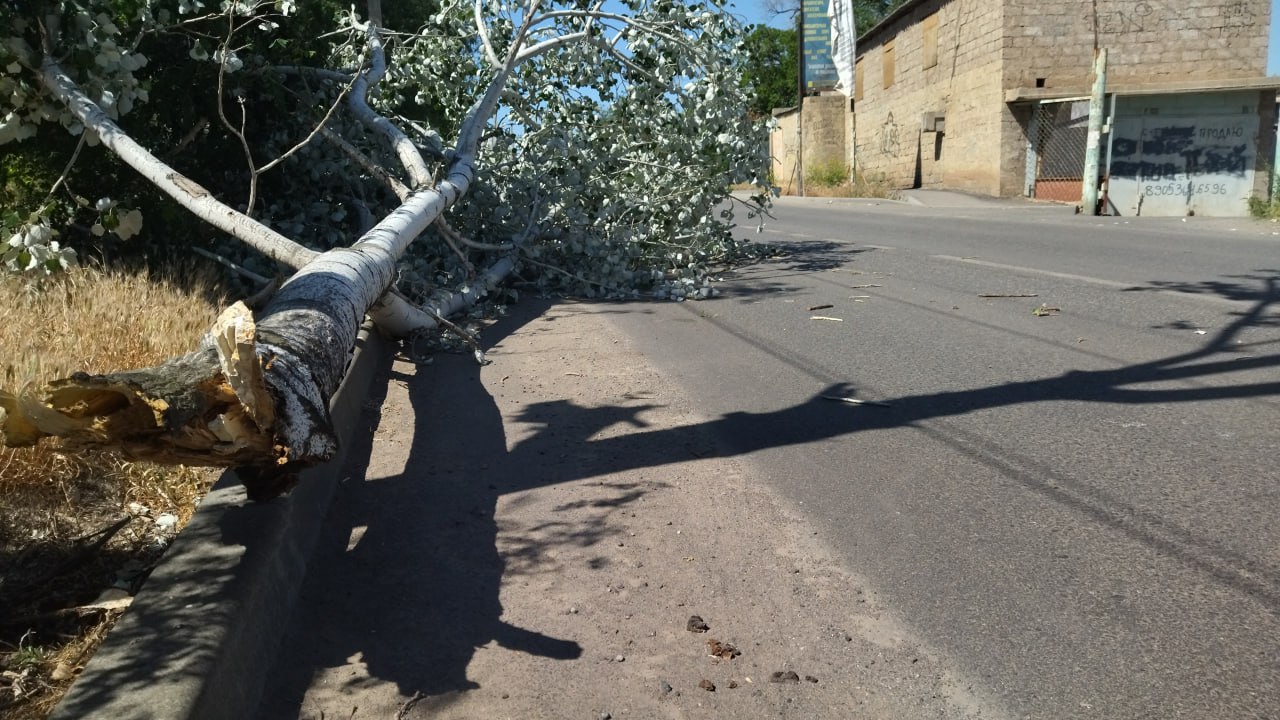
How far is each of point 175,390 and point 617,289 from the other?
770 centimetres

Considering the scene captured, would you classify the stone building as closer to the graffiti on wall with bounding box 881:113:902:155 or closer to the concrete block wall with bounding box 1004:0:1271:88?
the concrete block wall with bounding box 1004:0:1271:88

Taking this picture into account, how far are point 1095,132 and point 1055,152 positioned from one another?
16.1ft

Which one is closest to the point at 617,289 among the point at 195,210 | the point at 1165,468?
the point at 195,210

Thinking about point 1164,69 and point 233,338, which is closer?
point 233,338

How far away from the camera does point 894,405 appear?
5523 mm

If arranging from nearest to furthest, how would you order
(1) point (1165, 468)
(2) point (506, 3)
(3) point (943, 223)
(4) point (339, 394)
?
(1) point (1165, 468) → (4) point (339, 394) → (2) point (506, 3) → (3) point (943, 223)

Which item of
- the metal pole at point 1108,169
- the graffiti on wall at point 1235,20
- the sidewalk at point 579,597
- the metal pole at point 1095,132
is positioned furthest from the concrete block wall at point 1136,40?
the sidewalk at point 579,597

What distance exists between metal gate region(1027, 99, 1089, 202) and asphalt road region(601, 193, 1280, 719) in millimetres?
15983

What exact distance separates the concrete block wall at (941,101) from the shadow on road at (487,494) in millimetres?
20864

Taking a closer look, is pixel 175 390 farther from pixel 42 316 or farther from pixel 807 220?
pixel 807 220

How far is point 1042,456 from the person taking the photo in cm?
455

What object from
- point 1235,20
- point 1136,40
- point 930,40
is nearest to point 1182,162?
point 1136,40

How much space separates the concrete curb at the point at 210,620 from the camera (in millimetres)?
2332

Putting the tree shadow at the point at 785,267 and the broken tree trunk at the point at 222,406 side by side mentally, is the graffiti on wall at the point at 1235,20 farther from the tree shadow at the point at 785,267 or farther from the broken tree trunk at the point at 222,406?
the broken tree trunk at the point at 222,406
